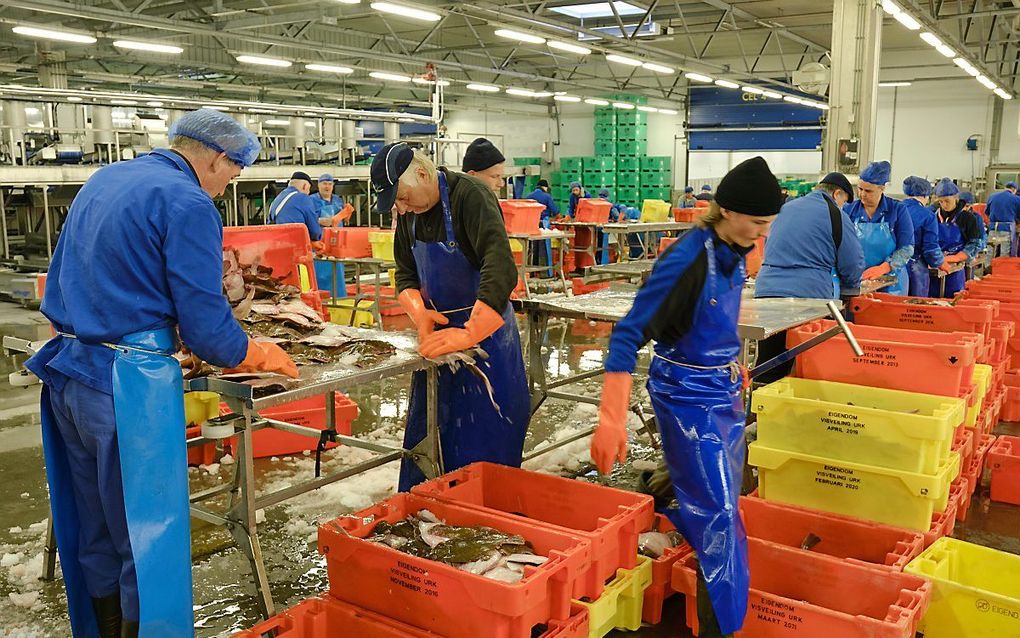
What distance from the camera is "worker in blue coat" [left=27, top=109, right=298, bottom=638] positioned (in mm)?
2387

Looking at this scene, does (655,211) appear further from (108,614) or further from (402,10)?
(108,614)

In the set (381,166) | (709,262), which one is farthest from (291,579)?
(709,262)

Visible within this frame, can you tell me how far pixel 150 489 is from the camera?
7.97ft

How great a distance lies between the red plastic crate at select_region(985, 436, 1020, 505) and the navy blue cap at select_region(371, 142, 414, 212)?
12.0 feet

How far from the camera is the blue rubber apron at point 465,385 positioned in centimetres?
349

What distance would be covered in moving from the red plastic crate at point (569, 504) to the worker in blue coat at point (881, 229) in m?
3.91

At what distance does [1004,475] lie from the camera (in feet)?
14.9

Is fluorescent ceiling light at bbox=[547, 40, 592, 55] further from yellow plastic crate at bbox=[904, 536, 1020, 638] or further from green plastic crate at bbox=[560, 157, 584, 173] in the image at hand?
yellow plastic crate at bbox=[904, 536, 1020, 638]

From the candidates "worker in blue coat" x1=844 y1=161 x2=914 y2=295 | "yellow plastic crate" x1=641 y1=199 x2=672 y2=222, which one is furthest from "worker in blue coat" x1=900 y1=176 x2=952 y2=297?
"yellow plastic crate" x1=641 y1=199 x2=672 y2=222

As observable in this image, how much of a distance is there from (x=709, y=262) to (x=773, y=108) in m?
22.4

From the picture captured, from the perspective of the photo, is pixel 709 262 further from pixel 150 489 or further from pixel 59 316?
pixel 59 316

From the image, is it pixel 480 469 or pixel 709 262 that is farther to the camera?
pixel 480 469

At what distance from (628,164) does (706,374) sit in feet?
68.5

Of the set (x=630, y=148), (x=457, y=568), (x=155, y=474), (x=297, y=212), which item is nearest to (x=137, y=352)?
(x=155, y=474)
